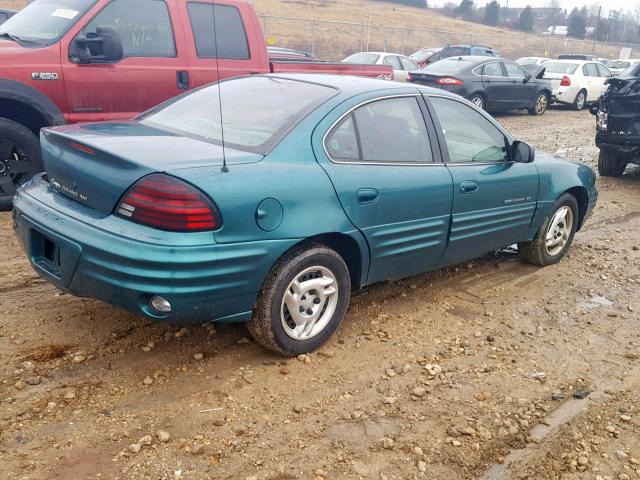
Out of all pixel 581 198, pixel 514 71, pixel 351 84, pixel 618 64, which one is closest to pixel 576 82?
pixel 514 71

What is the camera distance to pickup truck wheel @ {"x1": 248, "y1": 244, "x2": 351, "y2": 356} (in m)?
3.49

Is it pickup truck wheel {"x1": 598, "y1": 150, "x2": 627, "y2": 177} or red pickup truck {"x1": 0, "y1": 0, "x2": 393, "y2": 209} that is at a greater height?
red pickup truck {"x1": 0, "y1": 0, "x2": 393, "y2": 209}

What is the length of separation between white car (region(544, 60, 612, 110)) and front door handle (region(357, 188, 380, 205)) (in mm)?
17853

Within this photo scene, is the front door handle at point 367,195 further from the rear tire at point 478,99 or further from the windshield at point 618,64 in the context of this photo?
the windshield at point 618,64

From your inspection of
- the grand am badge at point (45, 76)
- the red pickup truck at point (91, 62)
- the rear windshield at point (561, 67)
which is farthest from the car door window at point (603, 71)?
the grand am badge at point (45, 76)

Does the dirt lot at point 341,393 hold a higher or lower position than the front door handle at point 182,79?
lower

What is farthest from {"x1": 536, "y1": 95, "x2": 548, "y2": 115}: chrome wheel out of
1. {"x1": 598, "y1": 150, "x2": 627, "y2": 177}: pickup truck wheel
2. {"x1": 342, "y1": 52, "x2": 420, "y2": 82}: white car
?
{"x1": 598, "y1": 150, "x2": 627, "y2": 177}: pickup truck wheel

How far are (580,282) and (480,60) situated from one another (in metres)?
11.9

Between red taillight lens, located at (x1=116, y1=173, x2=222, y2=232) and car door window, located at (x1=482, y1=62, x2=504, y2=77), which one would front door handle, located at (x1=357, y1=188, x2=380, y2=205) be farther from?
car door window, located at (x1=482, y1=62, x2=504, y2=77)

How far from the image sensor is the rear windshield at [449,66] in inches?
615

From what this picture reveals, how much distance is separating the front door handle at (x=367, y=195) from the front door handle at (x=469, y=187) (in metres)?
0.85

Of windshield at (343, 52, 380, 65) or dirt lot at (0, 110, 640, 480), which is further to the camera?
windshield at (343, 52, 380, 65)

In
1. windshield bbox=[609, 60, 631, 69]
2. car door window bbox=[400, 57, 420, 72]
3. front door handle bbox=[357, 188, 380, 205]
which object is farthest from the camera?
windshield bbox=[609, 60, 631, 69]

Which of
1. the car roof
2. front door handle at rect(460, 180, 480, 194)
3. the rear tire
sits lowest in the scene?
the rear tire
